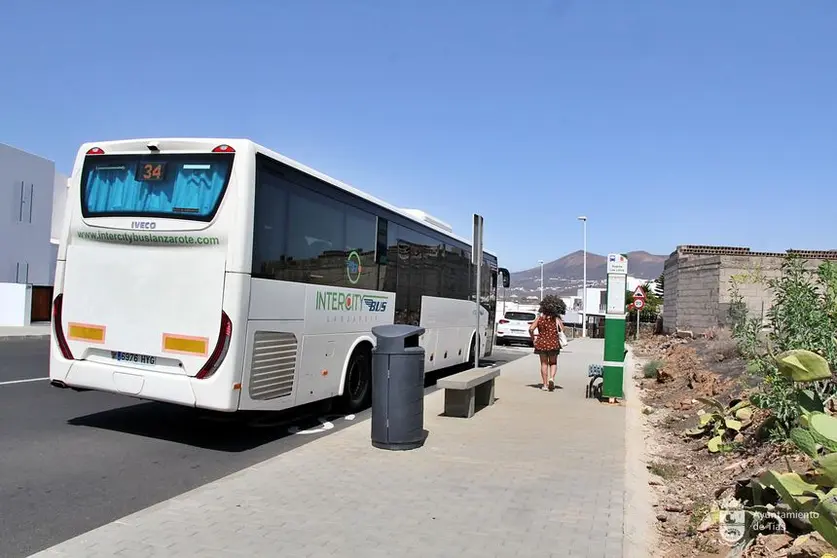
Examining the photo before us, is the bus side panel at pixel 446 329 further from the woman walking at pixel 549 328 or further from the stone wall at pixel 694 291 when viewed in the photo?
the stone wall at pixel 694 291

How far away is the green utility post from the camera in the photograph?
39.0 ft

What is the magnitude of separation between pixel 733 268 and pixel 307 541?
23.6m

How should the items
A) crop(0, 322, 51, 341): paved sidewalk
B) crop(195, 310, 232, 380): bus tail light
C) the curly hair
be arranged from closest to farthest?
crop(195, 310, 232, 380): bus tail light < the curly hair < crop(0, 322, 51, 341): paved sidewalk

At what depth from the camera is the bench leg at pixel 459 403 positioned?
1009 cm

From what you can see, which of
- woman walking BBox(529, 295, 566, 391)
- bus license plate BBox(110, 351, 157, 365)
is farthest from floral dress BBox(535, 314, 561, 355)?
bus license plate BBox(110, 351, 157, 365)

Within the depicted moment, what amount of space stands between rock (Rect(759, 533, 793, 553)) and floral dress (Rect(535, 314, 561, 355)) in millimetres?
8818

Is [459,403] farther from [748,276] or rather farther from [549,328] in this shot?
[748,276]

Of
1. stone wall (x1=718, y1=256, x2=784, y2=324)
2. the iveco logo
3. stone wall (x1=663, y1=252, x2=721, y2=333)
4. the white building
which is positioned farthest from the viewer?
the white building

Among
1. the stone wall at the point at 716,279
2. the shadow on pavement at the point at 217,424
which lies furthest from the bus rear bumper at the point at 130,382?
the stone wall at the point at 716,279

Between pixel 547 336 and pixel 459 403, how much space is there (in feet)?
12.3

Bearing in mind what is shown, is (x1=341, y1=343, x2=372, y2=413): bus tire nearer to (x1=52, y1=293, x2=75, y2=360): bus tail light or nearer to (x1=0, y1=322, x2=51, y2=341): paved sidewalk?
(x1=52, y1=293, x2=75, y2=360): bus tail light

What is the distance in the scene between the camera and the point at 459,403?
399 inches

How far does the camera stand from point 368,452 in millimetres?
7559

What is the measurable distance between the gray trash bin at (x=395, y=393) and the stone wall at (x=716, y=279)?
58.1ft
